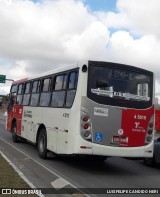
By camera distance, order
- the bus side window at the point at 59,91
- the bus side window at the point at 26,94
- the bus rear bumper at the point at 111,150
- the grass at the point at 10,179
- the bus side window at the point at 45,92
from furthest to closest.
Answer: the bus side window at the point at 26,94 → the bus side window at the point at 45,92 → the bus side window at the point at 59,91 → the bus rear bumper at the point at 111,150 → the grass at the point at 10,179

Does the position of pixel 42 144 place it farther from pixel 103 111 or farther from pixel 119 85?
pixel 119 85

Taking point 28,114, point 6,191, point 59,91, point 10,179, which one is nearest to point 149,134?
point 59,91

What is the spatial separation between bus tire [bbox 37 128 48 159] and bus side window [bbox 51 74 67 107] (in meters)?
1.24

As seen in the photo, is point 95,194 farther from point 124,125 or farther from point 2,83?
point 2,83

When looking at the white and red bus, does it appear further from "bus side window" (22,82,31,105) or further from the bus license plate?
"bus side window" (22,82,31,105)

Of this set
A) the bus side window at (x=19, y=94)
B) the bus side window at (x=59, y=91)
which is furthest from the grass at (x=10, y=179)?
the bus side window at (x=19, y=94)

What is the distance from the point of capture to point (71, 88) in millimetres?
11234

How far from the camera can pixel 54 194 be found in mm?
8016

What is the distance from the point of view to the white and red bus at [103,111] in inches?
415

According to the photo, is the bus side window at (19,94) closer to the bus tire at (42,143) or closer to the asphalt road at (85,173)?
the asphalt road at (85,173)

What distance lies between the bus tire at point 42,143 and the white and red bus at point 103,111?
0.68 metres

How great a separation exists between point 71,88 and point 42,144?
2927 mm

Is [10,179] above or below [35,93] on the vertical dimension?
below

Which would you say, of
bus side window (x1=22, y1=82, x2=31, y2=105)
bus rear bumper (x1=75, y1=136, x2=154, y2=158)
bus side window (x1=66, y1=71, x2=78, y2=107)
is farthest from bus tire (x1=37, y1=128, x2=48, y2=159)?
bus rear bumper (x1=75, y1=136, x2=154, y2=158)
